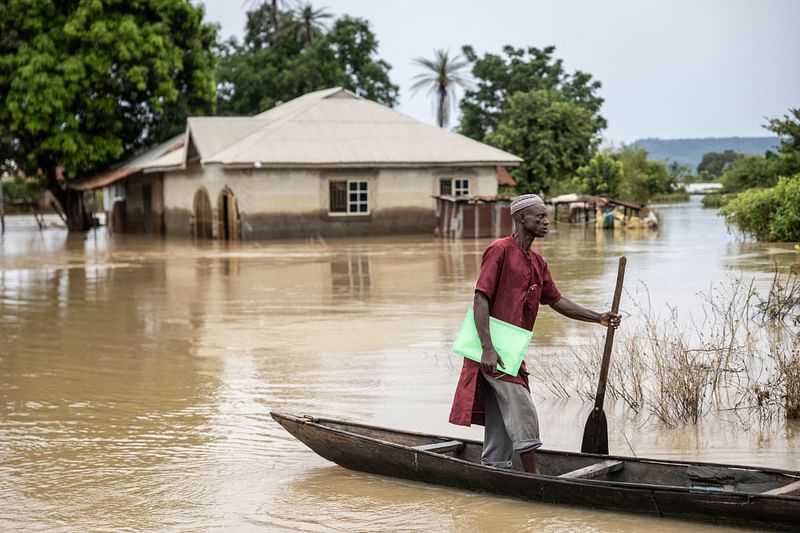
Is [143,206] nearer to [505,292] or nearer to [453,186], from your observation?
[453,186]

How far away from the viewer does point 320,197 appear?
1393 inches

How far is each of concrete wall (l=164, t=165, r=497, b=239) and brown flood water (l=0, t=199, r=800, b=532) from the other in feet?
36.8

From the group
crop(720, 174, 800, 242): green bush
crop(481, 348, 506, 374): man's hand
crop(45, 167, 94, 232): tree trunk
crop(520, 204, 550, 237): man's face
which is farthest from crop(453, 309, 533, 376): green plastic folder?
crop(45, 167, 94, 232): tree trunk

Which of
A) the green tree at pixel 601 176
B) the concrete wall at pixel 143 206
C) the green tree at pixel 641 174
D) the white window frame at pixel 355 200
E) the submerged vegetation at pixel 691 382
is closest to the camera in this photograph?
the submerged vegetation at pixel 691 382

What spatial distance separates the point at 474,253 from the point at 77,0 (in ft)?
68.6

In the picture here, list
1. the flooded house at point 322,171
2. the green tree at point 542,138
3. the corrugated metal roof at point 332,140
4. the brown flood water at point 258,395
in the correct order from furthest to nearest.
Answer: the green tree at point 542,138
the flooded house at point 322,171
the corrugated metal roof at point 332,140
the brown flood water at point 258,395

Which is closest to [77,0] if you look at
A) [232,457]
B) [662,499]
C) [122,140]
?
[122,140]

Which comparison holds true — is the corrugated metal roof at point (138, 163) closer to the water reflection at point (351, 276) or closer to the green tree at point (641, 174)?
the water reflection at point (351, 276)

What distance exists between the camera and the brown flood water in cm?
708

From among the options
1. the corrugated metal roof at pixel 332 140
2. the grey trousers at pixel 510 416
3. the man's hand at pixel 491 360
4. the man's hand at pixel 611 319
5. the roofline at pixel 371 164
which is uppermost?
the corrugated metal roof at pixel 332 140

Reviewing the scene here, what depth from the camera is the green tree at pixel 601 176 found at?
47.9 m

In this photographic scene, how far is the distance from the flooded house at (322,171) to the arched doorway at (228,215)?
32mm

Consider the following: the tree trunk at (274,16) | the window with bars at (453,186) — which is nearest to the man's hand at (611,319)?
the window with bars at (453,186)

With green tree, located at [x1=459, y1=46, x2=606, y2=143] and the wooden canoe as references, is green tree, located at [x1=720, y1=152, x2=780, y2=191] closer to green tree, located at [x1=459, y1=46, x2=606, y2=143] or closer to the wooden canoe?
green tree, located at [x1=459, y1=46, x2=606, y2=143]
